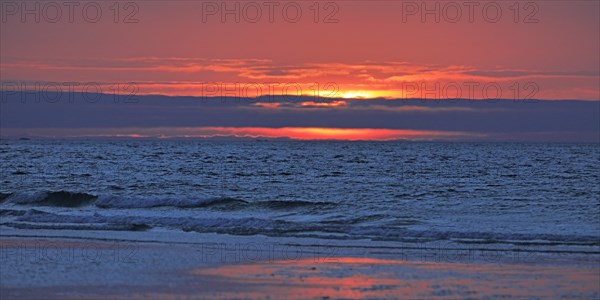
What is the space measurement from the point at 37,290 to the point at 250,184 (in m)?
35.3

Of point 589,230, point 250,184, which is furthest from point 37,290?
point 250,184

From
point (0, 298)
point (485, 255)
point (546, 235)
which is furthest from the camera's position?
point (546, 235)

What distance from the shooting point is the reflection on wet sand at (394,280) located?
1398cm

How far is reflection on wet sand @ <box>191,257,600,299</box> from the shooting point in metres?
14.0

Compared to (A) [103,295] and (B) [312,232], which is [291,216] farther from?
(A) [103,295]

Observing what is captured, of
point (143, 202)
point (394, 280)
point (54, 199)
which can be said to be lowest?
point (394, 280)

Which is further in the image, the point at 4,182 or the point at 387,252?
the point at 4,182

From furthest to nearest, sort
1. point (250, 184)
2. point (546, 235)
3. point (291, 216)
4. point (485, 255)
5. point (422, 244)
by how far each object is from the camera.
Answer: point (250, 184), point (291, 216), point (546, 235), point (422, 244), point (485, 255)

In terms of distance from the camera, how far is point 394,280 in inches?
599

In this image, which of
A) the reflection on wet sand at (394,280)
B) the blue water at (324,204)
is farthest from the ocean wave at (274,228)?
the reflection on wet sand at (394,280)

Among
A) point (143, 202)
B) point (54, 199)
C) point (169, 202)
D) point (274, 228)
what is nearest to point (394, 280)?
point (274, 228)

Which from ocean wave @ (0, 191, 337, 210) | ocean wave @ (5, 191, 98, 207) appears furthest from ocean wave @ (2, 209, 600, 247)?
ocean wave @ (5, 191, 98, 207)

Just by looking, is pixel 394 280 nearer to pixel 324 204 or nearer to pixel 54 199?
pixel 324 204

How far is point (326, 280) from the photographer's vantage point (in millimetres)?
15219
